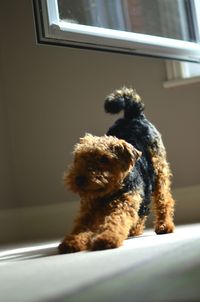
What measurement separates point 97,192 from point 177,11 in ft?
3.31

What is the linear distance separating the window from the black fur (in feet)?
0.68

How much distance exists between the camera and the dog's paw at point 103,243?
139 centimetres

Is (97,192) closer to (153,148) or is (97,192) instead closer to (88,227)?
(88,227)

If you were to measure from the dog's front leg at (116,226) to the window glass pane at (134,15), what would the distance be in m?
0.66

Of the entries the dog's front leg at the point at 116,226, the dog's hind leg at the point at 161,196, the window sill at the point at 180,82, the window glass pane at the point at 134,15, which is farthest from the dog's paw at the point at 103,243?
the window sill at the point at 180,82

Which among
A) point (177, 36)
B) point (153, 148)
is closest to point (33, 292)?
point (153, 148)

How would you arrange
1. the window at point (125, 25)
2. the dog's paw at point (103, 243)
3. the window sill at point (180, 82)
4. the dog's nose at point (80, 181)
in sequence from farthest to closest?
1. the window sill at point (180, 82)
2. the window at point (125, 25)
3. the dog's nose at point (80, 181)
4. the dog's paw at point (103, 243)

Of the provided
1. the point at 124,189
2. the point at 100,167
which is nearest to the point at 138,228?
the point at 124,189

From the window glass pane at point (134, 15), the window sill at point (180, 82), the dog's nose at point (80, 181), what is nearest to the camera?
the dog's nose at point (80, 181)

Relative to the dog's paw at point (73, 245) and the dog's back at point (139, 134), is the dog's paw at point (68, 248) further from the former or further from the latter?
the dog's back at point (139, 134)

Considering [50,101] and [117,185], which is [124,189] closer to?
[117,185]

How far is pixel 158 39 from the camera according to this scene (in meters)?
2.03

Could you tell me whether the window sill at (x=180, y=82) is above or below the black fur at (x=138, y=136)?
above

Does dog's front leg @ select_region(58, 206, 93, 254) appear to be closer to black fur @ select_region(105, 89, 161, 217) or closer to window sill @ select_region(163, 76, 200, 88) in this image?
black fur @ select_region(105, 89, 161, 217)
